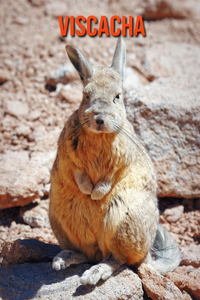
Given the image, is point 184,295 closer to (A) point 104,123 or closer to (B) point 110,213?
(B) point 110,213

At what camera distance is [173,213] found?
6.63m

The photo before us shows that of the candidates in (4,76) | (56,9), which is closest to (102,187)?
(4,76)

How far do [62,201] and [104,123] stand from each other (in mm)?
1209

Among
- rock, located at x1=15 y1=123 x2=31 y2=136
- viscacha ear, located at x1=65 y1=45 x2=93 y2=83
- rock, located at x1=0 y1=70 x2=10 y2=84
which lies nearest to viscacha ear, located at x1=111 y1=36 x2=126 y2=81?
viscacha ear, located at x1=65 y1=45 x2=93 y2=83

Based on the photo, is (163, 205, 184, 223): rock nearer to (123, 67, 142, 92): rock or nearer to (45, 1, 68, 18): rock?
(123, 67, 142, 92): rock

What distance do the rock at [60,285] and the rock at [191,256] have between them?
3.75 ft

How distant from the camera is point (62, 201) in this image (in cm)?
507

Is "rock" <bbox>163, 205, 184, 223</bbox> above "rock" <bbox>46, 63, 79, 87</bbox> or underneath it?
underneath

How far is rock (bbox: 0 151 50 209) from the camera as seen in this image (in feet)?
20.4

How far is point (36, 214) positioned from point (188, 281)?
8.50ft

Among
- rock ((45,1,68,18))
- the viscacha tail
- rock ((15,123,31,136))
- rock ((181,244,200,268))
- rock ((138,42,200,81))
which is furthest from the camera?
rock ((45,1,68,18))

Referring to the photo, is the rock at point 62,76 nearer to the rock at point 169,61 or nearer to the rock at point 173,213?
Result: the rock at point 169,61

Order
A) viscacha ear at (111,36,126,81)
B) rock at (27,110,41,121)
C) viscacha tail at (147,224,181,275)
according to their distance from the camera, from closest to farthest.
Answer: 1. viscacha ear at (111,36,126,81)
2. viscacha tail at (147,224,181,275)
3. rock at (27,110,41,121)

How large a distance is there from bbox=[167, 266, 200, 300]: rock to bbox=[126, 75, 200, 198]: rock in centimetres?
154
